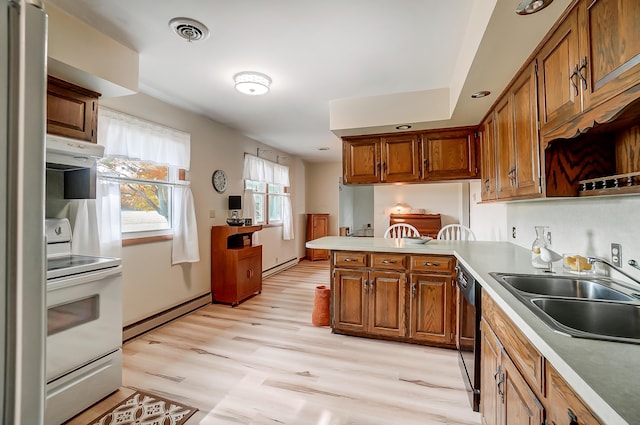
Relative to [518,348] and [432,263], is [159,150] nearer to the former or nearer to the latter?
[432,263]

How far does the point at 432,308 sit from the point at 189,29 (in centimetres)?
290

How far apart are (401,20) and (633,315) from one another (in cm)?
193

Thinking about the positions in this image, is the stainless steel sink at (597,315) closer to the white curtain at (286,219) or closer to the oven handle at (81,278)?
the oven handle at (81,278)

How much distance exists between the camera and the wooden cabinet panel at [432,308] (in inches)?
104

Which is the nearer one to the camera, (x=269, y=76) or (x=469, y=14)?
(x=469, y=14)

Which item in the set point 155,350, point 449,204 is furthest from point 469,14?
point 449,204

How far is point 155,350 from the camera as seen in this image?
2.66m

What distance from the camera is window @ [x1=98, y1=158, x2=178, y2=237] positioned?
2.87 meters

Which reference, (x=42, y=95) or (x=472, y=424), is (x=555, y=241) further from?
(x=42, y=95)

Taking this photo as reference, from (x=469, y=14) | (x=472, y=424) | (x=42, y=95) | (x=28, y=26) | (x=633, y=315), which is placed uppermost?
(x=469, y=14)

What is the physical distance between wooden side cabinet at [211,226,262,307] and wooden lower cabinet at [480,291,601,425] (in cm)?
300

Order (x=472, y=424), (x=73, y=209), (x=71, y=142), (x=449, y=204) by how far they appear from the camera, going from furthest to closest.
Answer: (x=449, y=204) → (x=73, y=209) → (x=71, y=142) → (x=472, y=424)

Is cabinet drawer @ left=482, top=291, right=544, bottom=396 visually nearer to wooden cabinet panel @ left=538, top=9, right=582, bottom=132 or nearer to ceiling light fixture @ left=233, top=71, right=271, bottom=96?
wooden cabinet panel @ left=538, top=9, right=582, bottom=132

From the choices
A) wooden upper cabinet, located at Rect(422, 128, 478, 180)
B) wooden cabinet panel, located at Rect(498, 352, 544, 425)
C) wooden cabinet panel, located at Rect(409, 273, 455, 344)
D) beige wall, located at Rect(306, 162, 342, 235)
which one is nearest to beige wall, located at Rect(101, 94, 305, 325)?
beige wall, located at Rect(306, 162, 342, 235)
